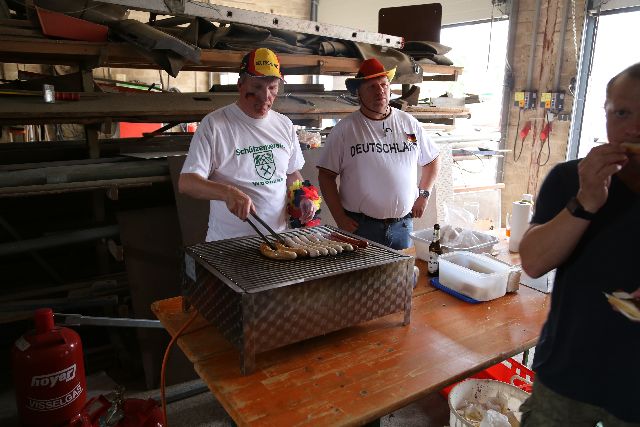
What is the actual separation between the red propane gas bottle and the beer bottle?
1.76 meters

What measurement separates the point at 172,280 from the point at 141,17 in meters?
5.68

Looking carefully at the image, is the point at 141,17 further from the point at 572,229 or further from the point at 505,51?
the point at 572,229

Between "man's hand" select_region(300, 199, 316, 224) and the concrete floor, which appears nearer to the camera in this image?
"man's hand" select_region(300, 199, 316, 224)

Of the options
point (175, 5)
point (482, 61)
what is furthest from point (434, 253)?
point (482, 61)

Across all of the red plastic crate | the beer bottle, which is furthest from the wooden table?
the red plastic crate

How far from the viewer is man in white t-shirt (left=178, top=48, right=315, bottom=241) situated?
2104 mm

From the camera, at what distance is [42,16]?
2416 millimetres

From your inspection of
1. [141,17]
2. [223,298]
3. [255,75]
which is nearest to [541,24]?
[255,75]

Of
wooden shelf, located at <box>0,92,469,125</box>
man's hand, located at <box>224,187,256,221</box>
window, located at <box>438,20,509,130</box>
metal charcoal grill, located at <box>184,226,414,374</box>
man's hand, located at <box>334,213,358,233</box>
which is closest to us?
metal charcoal grill, located at <box>184,226,414,374</box>

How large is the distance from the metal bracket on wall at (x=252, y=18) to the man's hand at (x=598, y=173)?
2514 millimetres

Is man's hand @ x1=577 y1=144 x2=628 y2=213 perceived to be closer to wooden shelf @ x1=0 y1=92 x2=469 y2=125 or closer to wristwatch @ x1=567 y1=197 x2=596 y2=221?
wristwatch @ x1=567 y1=197 x2=596 y2=221

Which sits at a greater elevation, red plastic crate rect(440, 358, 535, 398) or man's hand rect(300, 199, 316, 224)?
man's hand rect(300, 199, 316, 224)

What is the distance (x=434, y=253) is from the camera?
210 cm

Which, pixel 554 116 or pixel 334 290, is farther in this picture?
pixel 554 116
